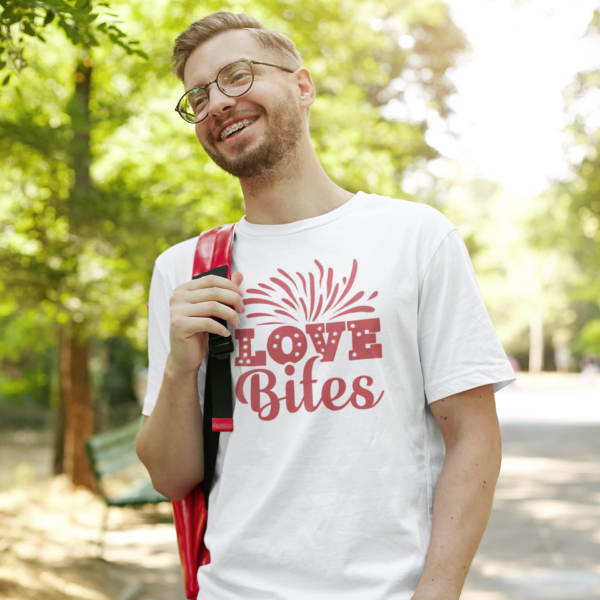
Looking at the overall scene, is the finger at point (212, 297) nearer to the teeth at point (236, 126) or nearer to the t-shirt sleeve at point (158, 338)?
the t-shirt sleeve at point (158, 338)

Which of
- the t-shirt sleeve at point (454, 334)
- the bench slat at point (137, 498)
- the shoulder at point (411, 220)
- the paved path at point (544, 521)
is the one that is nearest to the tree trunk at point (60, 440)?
the bench slat at point (137, 498)

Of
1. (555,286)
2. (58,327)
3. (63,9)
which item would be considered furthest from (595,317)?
(63,9)

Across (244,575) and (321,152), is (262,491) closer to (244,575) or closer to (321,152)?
(244,575)

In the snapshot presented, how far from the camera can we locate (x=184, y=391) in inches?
70.9

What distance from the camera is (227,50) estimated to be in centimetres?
189

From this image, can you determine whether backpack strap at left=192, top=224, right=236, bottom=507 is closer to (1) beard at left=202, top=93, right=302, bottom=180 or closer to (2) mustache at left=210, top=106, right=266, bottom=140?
(1) beard at left=202, top=93, right=302, bottom=180

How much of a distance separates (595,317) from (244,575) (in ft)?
157

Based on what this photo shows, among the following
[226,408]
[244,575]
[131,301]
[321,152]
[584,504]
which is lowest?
[584,504]

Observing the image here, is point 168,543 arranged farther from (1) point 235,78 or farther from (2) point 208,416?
(1) point 235,78

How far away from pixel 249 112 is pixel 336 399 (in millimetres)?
813

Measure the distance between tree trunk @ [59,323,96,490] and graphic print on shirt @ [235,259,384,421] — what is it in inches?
290

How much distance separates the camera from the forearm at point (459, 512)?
1515 millimetres

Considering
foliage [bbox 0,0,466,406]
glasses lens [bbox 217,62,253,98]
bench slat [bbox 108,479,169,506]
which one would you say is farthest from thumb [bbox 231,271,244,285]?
bench slat [bbox 108,479,169,506]

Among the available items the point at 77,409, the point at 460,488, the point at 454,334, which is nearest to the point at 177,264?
the point at 454,334
